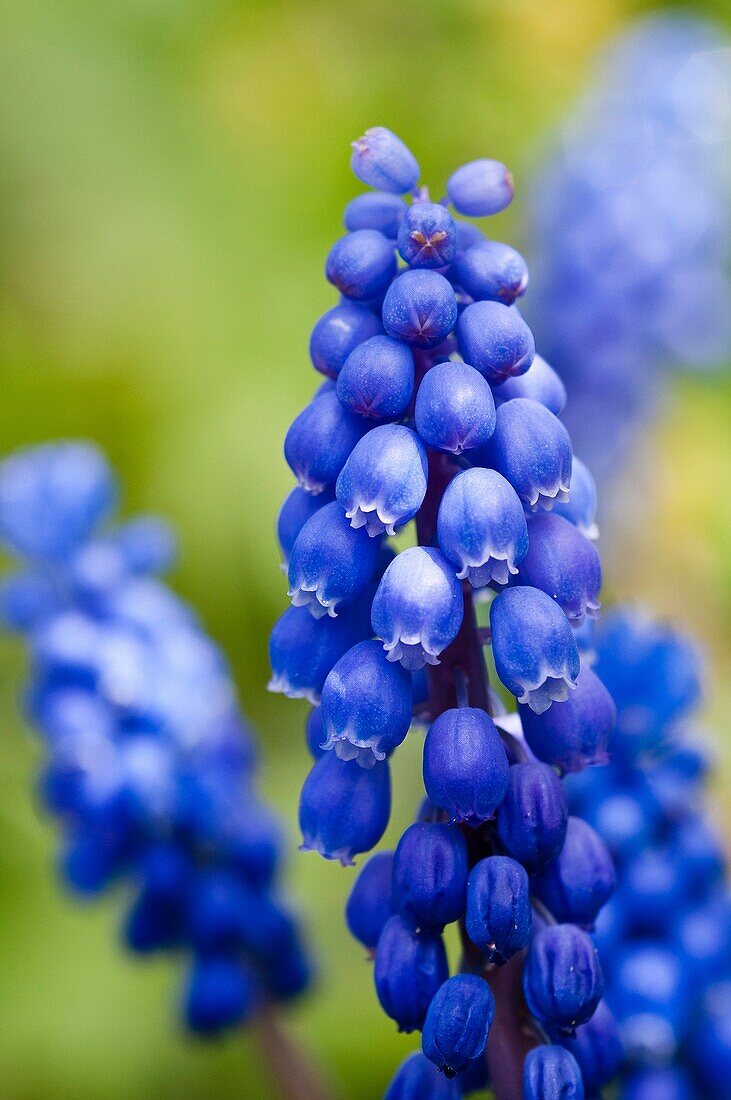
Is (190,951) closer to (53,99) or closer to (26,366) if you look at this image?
(26,366)

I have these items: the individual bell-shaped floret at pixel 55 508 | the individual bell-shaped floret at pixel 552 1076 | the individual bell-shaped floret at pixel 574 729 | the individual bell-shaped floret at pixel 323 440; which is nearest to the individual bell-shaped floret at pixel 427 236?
the individual bell-shaped floret at pixel 323 440

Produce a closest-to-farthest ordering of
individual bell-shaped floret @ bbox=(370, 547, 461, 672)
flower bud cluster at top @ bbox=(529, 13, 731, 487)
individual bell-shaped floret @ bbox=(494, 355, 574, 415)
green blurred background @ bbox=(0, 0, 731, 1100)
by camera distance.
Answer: individual bell-shaped floret @ bbox=(370, 547, 461, 672) < individual bell-shaped floret @ bbox=(494, 355, 574, 415) < green blurred background @ bbox=(0, 0, 731, 1100) < flower bud cluster at top @ bbox=(529, 13, 731, 487)

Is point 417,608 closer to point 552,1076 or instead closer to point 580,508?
point 580,508

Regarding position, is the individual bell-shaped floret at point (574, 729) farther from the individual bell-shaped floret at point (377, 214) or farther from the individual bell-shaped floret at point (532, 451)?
the individual bell-shaped floret at point (377, 214)

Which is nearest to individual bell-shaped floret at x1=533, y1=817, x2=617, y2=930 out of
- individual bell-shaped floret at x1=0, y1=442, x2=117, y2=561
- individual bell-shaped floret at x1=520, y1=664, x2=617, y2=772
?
individual bell-shaped floret at x1=520, y1=664, x2=617, y2=772

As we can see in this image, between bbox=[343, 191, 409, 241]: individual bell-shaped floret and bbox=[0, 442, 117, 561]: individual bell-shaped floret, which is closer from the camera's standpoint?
bbox=[343, 191, 409, 241]: individual bell-shaped floret

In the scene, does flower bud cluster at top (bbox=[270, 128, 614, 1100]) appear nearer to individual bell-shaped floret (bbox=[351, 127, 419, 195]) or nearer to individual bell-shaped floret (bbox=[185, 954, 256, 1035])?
individual bell-shaped floret (bbox=[351, 127, 419, 195])

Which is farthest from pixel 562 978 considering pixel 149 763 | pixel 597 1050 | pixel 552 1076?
pixel 149 763
